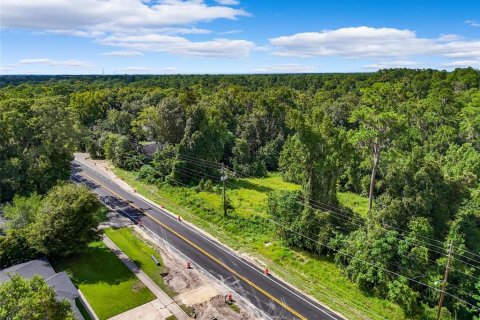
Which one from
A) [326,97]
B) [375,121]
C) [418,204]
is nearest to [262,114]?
[326,97]

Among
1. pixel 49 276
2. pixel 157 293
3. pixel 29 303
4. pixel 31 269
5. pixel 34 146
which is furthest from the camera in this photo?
pixel 34 146

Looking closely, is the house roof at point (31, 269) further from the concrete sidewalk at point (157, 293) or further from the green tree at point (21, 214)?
the concrete sidewalk at point (157, 293)

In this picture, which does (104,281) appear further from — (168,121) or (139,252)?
(168,121)

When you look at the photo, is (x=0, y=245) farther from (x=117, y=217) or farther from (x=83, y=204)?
(x=117, y=217)

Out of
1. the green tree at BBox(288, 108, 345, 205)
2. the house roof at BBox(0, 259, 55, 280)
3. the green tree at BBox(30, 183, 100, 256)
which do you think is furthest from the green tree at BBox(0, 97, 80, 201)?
the green tree at BBox(288, 108, 345, 205)

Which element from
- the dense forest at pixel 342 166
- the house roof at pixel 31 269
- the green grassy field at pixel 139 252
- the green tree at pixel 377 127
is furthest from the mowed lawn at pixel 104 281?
the green tree at pixel 377 127

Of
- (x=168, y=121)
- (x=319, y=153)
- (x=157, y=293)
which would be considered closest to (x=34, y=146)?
(x=168, y=121)
